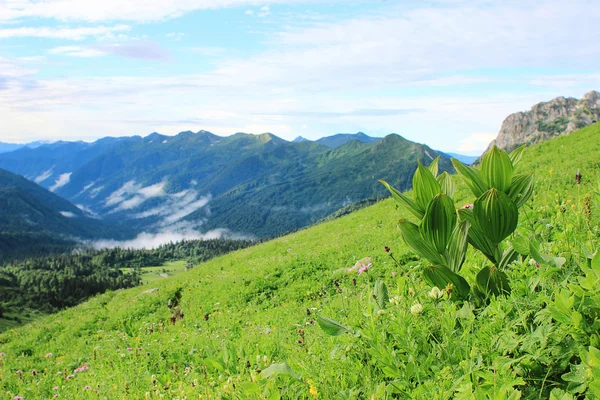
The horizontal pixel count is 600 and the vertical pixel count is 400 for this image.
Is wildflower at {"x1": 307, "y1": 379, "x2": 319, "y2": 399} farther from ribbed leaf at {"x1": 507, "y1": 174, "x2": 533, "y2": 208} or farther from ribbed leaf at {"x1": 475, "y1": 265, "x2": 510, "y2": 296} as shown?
ribbed leaf at {"x1": 507, "y1": 174, "x2": 533, "y2": 208}

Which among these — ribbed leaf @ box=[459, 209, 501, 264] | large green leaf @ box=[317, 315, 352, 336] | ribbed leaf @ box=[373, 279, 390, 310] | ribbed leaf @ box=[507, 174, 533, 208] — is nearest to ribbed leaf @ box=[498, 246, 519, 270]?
ribbed leaf @ box=[459, 209, 501, 264]

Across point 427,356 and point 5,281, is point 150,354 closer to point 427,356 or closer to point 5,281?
point 427,356

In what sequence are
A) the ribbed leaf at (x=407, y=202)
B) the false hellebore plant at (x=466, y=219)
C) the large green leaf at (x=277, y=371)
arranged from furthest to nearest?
1. the ribbed leaf at (x=407, y=202)
2. the false hellebore plant at (x=466, y=219)
3. the large green leaf at (x=277, y=371)

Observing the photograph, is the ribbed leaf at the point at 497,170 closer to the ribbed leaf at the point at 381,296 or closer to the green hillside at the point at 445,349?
the green hillside at the point at 445,349

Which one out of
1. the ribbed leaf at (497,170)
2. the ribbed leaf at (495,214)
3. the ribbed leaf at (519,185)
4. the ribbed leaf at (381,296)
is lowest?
the ribbed leaf at (381,296)

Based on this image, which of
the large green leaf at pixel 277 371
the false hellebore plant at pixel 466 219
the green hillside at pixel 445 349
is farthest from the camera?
the false hellebore plant at pixel 466 219

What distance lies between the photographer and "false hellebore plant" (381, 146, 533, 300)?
3.80 metres

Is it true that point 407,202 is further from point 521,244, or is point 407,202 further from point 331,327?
point 331,327

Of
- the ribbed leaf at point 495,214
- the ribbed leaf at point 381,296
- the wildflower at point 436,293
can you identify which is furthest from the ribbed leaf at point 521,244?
the ribbed leaf at point 381,296

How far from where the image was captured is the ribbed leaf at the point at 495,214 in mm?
3686

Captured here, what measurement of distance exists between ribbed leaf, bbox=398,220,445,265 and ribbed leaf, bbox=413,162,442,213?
9.3 inches

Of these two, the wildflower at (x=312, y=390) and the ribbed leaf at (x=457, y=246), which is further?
the ribbed leaf at (x=457, y=246)

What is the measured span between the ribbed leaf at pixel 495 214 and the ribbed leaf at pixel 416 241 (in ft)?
1.62

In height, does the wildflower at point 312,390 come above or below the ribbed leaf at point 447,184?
below
